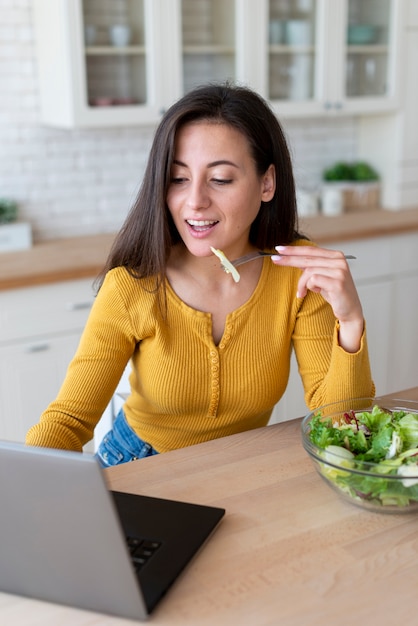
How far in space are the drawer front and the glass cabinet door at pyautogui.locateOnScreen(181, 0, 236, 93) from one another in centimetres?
98

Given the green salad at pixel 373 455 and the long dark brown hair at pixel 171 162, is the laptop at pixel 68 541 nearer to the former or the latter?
the green salad at pixel 373 455

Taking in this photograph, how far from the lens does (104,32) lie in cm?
289

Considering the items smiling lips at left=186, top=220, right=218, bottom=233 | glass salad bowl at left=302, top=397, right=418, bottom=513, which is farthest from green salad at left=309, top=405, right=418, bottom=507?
smiling lips at left=186, top=220, right=218, bottom=233

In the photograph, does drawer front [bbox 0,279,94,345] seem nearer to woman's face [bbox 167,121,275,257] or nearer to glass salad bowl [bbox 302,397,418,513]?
woman's face [bbox 167,121,275,257]

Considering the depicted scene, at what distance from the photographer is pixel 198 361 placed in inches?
63.8

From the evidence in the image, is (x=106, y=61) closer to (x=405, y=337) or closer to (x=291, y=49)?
(x=291, y=49)

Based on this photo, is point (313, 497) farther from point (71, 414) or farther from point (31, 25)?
point (31, 25)

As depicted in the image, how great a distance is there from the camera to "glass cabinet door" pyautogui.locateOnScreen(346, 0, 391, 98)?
342 centimetres

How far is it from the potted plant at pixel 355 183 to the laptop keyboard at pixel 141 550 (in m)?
2.81

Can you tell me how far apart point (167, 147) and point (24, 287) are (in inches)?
47.4

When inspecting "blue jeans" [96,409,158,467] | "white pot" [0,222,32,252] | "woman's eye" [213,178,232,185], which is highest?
"woman's eye" [213,178,232,185]

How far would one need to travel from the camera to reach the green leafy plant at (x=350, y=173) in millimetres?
3744

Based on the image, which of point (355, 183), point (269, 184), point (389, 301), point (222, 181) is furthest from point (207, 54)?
point (222, 181)

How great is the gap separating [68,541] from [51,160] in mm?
2472
